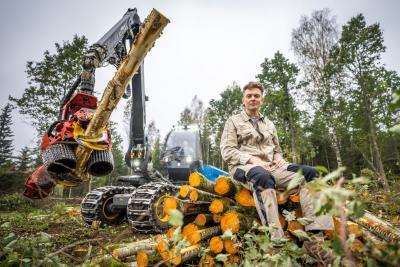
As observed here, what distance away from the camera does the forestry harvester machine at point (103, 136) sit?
2758 millimetres

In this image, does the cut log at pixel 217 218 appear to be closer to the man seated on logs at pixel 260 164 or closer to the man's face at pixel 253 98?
the man seated on logs at pixel 260 164

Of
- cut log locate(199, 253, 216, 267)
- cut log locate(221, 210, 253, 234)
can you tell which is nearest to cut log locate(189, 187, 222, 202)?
cut log locate(221, 210, 253, 234)

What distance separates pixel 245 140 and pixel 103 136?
1.58 m

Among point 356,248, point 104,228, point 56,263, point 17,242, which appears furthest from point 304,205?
point 104,228

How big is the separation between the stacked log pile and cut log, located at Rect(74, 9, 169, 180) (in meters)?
1.06

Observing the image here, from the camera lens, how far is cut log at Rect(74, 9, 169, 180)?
2.69 metres

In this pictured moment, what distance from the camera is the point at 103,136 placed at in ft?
9.70

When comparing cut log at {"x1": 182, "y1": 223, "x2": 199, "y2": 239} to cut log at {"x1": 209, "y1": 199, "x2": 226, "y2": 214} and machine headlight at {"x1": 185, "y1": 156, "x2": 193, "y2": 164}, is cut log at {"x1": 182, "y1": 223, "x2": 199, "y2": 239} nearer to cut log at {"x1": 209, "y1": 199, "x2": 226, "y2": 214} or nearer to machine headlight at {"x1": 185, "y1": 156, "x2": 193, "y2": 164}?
cut log at {"x1": 209, "y1": 199, "x2": 226, "y2": 214}

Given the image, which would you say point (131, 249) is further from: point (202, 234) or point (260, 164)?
point (260, 164)

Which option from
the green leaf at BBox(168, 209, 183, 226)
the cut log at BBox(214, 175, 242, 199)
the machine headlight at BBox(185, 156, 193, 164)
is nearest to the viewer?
the green leaf at BBox(168, 209, 183, 226)

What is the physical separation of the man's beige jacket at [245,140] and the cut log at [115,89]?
119 cm

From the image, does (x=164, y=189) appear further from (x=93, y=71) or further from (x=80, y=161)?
(x=93, y=71)

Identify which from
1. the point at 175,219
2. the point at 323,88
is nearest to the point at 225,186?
the point at 175,219

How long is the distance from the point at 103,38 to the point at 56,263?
285 centimetres
